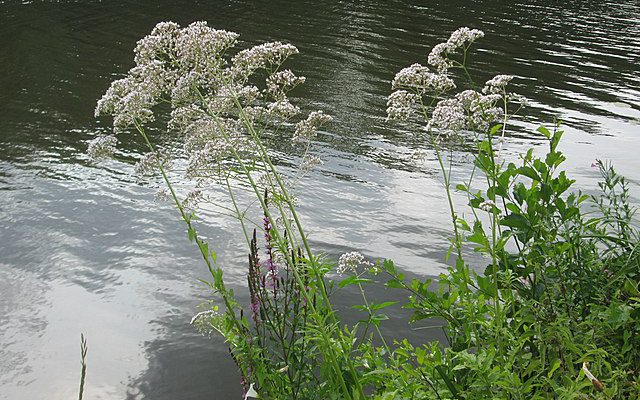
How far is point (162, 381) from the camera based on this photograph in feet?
16.2

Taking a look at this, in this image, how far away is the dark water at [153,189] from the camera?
534cm

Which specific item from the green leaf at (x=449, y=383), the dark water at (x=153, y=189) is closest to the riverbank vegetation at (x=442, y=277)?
the green leaf at (x=449, y=383)

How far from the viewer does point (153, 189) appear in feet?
26.9

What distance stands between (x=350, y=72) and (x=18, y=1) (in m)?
12.1

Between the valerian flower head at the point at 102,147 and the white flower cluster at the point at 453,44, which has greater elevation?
the white flower cluster at the point at 453,44

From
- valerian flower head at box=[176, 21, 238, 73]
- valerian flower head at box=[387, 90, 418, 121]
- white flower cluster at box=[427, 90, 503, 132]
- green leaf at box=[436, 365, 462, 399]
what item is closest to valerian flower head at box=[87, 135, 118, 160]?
valerian flower head at box=[176, 21, 238, 73]

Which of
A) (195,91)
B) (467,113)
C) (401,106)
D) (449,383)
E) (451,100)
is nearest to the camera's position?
(449,383)

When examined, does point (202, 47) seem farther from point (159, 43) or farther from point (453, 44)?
point (453, 44)

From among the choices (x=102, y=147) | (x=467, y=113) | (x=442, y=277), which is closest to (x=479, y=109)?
(x=467, y=113)

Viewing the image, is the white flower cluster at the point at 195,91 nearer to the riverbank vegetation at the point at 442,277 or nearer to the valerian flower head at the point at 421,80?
the riverbank vegetation at the point at 442,277

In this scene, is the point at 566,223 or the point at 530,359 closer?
the point at 530,359

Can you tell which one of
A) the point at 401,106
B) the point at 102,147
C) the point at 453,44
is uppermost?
the point at 453,44

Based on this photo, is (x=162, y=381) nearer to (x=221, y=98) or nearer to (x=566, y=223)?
(x=221, y=98)

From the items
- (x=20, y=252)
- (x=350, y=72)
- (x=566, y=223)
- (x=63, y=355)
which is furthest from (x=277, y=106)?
(x=350, y=72)
